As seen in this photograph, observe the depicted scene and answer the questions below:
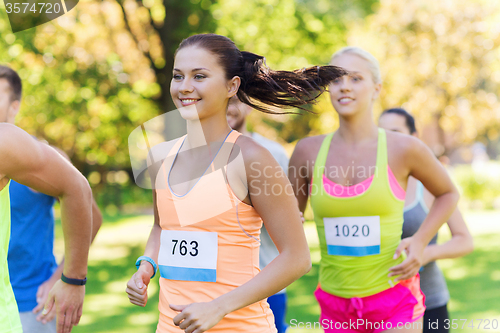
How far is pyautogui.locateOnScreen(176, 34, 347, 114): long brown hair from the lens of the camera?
1.94 meters

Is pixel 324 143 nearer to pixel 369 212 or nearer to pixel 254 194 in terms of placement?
pixel 369 212

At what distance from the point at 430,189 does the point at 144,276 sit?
1.66 metres

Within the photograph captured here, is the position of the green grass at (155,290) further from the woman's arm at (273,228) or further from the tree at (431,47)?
the tree at (431,47)

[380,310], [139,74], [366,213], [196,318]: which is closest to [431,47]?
[139,74]

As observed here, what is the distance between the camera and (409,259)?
2.59 m

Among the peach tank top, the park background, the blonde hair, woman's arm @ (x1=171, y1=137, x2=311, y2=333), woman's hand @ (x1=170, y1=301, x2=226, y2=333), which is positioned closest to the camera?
woman's hand @ (x1=170, y1=301, x2=226, y2=333)

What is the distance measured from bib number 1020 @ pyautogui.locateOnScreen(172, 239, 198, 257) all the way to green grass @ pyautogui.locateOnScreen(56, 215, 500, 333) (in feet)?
6.46

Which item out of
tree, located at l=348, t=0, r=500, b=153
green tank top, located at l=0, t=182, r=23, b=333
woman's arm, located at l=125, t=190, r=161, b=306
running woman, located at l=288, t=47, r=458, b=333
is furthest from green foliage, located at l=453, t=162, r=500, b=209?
green tank top, located at l=0, t=182, r=23, b=333

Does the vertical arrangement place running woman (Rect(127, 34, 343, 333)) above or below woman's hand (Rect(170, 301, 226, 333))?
above

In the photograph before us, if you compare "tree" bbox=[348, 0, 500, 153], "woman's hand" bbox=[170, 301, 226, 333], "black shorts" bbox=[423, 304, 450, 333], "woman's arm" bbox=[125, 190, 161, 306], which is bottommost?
"black shorts" bbox=[423, 304, 450, 333]

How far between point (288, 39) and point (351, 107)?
21.8 feet

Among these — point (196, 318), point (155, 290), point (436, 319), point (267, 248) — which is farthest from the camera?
point (155, 290)

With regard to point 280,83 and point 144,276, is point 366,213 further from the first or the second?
point 144,276

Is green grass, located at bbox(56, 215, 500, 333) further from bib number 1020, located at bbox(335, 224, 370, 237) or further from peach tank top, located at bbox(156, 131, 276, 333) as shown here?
peach tank top, located at bbox(156, 131, 276, 333)
